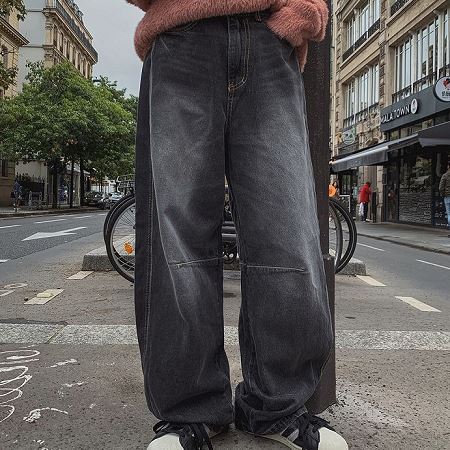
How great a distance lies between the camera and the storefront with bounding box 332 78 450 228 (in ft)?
54.5

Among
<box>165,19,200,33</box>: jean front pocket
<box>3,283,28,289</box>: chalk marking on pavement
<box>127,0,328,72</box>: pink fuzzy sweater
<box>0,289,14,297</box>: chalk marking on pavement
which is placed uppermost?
<box>127,0,328,72</box>: pink fuzzy sweater

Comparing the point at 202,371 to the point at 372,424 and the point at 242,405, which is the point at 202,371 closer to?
the point at 242,405

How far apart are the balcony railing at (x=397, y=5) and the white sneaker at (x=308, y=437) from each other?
22972mm

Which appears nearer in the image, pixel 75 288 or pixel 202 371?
pixel 202 371

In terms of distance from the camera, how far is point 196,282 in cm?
160

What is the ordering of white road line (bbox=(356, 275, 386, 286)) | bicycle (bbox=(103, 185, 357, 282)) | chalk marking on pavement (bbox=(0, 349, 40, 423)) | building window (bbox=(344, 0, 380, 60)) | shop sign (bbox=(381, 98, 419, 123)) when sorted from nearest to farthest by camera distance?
chalk marking on pavement (bbox=(0, 349, 40, 423)) → bicycle (bbox=(103, 185, 357, 282)) → white road line (bbox=(356, 275, 386, 286)) → shop sign (bbox=(381, 98, 419, 123)) → building window (bbox=(344, 0, 380, 60))

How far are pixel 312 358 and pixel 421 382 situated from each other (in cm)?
110

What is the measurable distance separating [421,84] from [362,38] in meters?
8.91

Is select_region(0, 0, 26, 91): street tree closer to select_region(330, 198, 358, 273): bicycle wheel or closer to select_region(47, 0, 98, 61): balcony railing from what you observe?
select_region(330, 198, 358, 273): bicycle wheel

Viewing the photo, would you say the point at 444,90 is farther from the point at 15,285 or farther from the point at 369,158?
the point at 15,285

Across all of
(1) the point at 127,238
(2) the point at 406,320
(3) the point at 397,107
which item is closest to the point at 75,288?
(1) the point at 127,238

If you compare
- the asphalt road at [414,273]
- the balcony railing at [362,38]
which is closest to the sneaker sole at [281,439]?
the asphalt road at [414,273]

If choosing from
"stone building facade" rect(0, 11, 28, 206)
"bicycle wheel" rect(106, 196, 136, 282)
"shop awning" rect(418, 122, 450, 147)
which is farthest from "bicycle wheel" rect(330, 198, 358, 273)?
"stone building facade" rect(0, 11, 28, 206)

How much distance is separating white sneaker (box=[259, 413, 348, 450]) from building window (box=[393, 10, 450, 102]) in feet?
61.7
